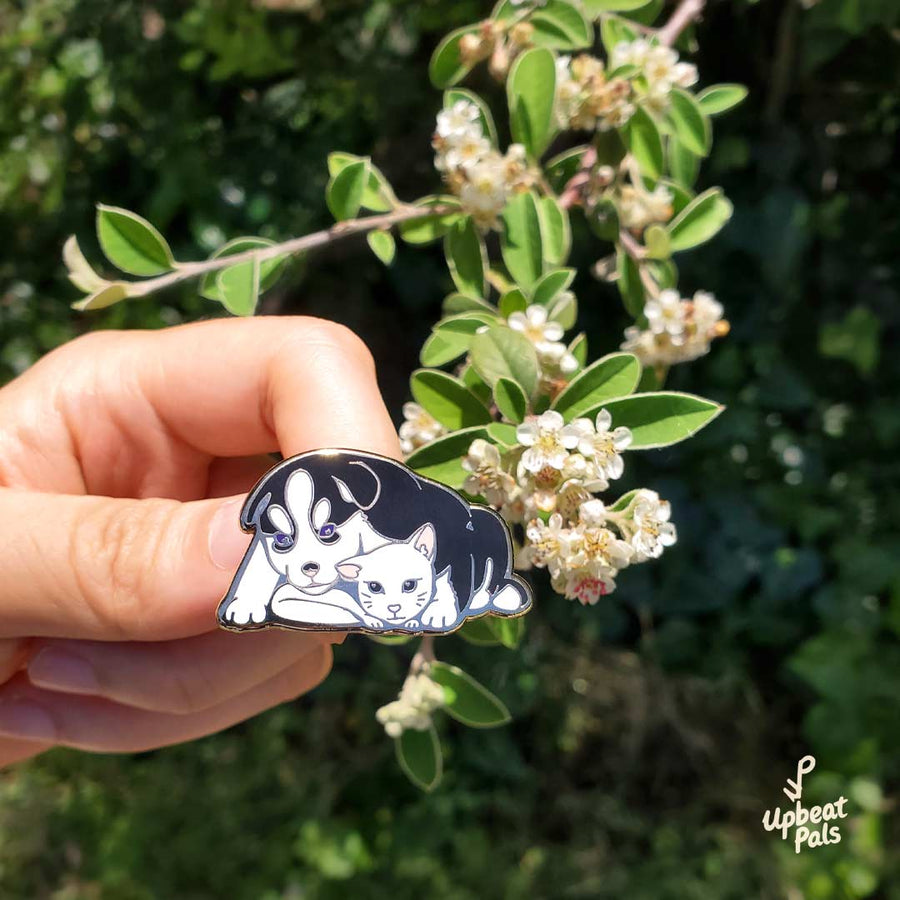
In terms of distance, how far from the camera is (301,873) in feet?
6.38

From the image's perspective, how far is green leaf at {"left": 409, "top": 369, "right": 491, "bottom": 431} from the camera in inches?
38.5

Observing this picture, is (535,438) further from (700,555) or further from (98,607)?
(700,555)

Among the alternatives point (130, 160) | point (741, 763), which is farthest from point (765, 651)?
point (130, 160)

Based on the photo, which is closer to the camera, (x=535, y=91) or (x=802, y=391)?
(x=535, y=91)

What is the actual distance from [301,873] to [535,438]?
1487 millimetres

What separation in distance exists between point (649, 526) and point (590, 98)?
0.52 metres

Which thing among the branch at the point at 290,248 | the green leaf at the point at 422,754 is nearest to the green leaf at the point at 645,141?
the branch at the point at 290,248

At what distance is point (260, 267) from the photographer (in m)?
1.06

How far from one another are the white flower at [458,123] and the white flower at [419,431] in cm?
32

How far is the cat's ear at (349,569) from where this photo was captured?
0.77 metres

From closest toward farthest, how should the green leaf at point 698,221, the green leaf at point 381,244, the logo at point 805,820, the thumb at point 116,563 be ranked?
the thumb at point 116,563, the green leaf at point 381,244, the green leaf at point 698,221, the logo at point 805,820

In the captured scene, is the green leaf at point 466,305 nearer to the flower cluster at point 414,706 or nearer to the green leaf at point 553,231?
the green leaf at point 553,231

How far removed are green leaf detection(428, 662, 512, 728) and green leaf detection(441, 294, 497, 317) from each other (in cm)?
42

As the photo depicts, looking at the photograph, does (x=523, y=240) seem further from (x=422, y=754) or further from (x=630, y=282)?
(x=422, y=754)
